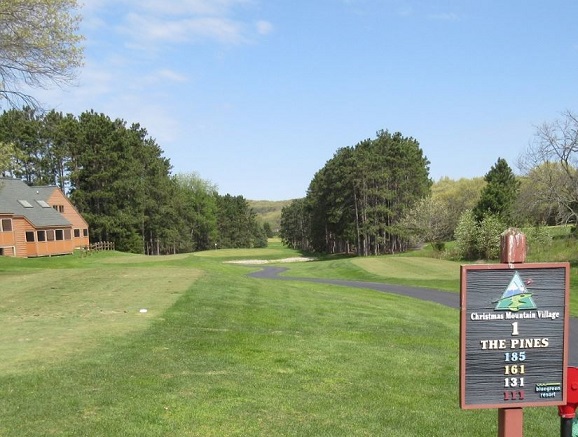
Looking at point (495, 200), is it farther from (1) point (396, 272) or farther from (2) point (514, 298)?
(2) point (514, 298)

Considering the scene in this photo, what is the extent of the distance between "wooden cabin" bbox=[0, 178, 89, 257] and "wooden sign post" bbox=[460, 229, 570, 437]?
186ft

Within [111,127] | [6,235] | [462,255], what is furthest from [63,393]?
[111,127]

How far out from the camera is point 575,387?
4230 millimetres

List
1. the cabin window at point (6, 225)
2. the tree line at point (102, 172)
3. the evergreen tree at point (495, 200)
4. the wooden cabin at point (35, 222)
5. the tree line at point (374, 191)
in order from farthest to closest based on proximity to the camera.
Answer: the tree line at point (374, 191)
the tree line at point (102, 172)
the evergreen tree at point (495, 200)
the wooden cabin at point (35, 222)
the cabin window at point (6, 225)

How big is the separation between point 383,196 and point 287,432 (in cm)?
8141

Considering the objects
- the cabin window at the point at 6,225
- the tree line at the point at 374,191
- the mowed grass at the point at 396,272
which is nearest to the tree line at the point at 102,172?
the cabin window at the point at 6,225

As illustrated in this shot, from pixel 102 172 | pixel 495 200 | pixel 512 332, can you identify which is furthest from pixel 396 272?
pixel 102 172

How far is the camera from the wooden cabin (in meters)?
53.0

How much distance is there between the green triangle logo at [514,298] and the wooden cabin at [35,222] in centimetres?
5689

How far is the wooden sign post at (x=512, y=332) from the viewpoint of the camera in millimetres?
4035

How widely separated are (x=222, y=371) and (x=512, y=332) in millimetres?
5999

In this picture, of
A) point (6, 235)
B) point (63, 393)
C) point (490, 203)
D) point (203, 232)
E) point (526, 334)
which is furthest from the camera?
point (203, 232)

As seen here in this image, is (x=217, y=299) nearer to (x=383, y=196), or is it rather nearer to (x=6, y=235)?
(x=6, y=235)

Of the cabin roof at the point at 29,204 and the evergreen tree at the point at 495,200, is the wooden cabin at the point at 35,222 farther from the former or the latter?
the evergreen tree at the point at 495,200
